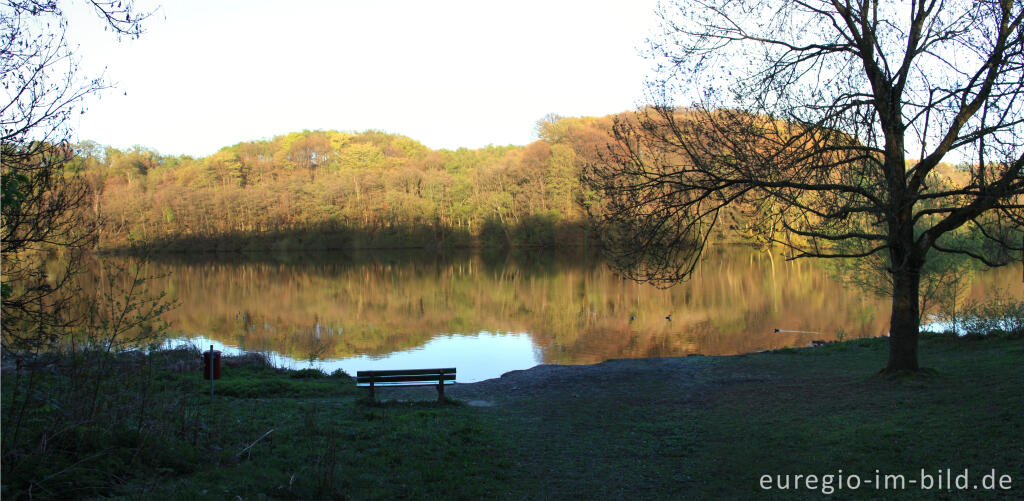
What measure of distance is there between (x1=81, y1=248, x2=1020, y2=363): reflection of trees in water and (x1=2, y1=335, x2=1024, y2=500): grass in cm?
867

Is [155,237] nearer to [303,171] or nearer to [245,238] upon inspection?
[245,238]

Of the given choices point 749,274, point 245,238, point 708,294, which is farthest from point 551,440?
point 245,238

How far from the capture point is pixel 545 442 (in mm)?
7281

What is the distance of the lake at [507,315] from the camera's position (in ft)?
62.6

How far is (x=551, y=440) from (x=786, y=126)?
5471 millimetres

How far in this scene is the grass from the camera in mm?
4891

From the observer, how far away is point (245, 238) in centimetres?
7950

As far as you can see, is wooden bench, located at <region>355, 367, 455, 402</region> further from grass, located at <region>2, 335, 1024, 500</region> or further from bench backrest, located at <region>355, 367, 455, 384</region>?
grass, located at <region>2, 335, 1024, 500</region>

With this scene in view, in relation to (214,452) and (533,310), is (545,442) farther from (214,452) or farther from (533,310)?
(533,310)

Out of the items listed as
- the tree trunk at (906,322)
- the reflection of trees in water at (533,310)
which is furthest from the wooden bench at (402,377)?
the reflection of trees in water at (533,310)

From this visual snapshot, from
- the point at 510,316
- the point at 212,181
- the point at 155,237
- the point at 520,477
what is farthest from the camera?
the point at 212,181

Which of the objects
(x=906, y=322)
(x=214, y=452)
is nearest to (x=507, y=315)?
(x=906, y=322)

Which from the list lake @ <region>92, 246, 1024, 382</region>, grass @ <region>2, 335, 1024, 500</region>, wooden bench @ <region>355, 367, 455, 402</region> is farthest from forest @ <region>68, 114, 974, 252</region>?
grass @ <region>2, 335, 1024, 500</region>

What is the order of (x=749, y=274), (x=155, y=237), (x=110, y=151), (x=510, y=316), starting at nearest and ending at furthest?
(x=510, y=316), (x=749, y=274), (x=155, y=237), (x=110, y=151)
